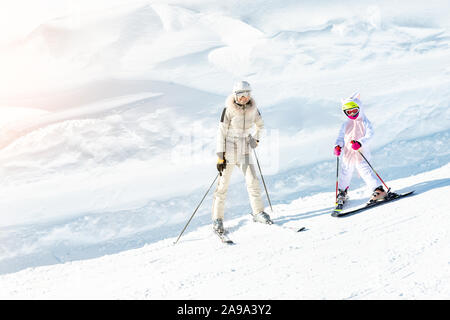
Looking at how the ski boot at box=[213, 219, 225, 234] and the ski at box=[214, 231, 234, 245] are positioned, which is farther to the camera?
the ski boot at box=[213, 219, 225, 234]

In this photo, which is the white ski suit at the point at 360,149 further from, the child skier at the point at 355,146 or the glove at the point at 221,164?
the glove at the point at 221,164

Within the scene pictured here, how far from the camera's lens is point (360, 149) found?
500 centimetres

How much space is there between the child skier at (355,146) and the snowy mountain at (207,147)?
368 mm

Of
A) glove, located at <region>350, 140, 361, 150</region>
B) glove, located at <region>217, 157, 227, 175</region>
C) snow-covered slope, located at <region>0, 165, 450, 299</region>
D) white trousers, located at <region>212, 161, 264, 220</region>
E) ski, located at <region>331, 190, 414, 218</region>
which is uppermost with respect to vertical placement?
glove, located at <region>350, 140, 361, 150</region>

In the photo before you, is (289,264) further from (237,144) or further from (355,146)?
(355,146)

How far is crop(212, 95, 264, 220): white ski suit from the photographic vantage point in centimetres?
454

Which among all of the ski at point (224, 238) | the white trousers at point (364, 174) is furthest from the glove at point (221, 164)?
the white trousers at point (364, 174)

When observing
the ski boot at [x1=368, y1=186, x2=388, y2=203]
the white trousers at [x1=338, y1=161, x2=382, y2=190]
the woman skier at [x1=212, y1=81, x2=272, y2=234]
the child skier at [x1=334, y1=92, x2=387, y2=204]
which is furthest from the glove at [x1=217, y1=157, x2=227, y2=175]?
the ski boot at [x1=368, y1=186, x2=388, y2=203]

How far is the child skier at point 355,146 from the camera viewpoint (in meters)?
4.82

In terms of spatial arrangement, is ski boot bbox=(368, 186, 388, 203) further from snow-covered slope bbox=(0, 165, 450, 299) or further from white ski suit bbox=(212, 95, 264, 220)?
white ski suit bbox=(212, 95, 264, 220)

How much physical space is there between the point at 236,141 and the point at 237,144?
0.04 meters
